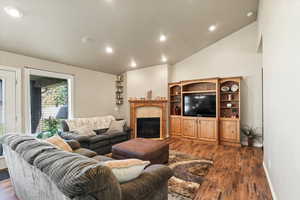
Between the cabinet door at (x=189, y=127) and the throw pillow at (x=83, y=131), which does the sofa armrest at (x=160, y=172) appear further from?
the cabinet door at (x=189, y=127)

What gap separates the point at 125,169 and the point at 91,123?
358 centimetres

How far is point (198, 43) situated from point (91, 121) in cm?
410

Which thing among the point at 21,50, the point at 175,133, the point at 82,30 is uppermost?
the point at 82,30

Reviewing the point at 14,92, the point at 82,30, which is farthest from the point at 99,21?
the point at 14,92

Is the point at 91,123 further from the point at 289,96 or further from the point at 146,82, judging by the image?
the point at 289,96

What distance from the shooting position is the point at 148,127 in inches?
226

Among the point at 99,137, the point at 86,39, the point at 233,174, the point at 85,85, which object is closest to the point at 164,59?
the point at 86,39

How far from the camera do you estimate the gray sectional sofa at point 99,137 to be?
371 centimetres

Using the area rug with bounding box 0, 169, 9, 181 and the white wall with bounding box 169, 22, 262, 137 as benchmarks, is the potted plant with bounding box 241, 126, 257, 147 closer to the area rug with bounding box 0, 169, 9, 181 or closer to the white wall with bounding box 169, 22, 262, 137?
the white wall with bounding box 169, 22, 262, 137

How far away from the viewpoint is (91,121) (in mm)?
4629

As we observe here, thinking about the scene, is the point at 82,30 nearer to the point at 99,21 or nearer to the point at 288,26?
the point at 99,21

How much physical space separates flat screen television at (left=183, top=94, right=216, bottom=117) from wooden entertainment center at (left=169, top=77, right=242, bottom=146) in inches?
3.5

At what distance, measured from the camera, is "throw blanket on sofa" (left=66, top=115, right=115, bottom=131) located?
13.8ft

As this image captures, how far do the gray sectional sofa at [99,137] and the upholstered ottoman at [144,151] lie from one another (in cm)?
90
